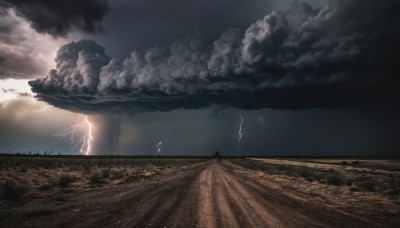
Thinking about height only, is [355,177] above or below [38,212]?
below

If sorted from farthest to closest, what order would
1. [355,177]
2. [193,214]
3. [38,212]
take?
[355,177] → [193,214] → [38,212]

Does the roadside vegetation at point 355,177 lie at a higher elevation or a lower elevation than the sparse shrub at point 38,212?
lower

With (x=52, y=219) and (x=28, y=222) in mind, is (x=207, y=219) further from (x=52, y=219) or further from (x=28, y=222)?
(x=28, y=222)

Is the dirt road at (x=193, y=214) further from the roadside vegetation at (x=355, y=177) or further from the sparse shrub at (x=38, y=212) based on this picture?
the roadside vegetation at (x=355, y=177)

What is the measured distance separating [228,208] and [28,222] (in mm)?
6891

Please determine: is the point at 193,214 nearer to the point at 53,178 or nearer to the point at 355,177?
the point at 53,178

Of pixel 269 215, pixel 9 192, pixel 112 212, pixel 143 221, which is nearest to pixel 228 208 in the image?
pixel 269 215

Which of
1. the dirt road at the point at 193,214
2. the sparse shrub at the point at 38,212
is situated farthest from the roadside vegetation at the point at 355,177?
the sparse shrub at the point at 38,212

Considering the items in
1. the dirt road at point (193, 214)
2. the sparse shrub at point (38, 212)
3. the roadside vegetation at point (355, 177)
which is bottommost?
the roadside vegetation at point (355, 177)

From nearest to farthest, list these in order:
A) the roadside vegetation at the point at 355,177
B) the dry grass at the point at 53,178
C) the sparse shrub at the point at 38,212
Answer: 1. the sparse shrub at the point at 38,212
2. the dry grass at the point at 53,178
3. the roadside vegetation at the point at 355,177

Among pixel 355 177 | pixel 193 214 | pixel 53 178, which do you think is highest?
pixel 53 178

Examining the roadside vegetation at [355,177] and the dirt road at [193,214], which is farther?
the roadside vegetation at [355,177]

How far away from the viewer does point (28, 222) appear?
829cm

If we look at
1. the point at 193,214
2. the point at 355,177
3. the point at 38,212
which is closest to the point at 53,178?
the point at 38,212
